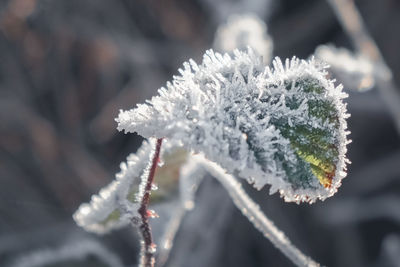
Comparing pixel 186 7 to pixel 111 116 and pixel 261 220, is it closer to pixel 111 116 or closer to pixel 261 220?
pixel 111 116

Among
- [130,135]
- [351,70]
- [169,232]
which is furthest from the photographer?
[130,135]

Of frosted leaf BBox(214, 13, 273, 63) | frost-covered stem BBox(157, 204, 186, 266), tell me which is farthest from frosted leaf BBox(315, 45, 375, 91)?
frost-covered stem BBox(157, 204, 186, 266)

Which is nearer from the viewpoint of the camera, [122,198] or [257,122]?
[257,122]

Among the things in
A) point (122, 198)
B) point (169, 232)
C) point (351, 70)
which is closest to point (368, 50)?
point (351, 70)

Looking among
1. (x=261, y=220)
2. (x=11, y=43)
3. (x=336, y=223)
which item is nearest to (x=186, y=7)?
(x=11, y=43)

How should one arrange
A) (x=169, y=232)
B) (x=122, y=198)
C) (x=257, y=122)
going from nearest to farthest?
1. (x=257, y=122)
2. (x=122, y=198)
3. (x=169, y=232)

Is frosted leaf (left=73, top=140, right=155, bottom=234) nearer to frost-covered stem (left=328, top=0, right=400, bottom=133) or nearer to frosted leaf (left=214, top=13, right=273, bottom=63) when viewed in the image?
frosted leaf (left=214, top=13, right=273, bottom=63)

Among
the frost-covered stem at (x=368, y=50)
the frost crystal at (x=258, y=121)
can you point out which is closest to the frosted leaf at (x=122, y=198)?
the frost crystal at (x=258, y=121)

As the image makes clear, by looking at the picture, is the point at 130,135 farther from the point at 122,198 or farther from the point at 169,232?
the point at 122,198

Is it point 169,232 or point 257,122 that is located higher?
point 169,232
